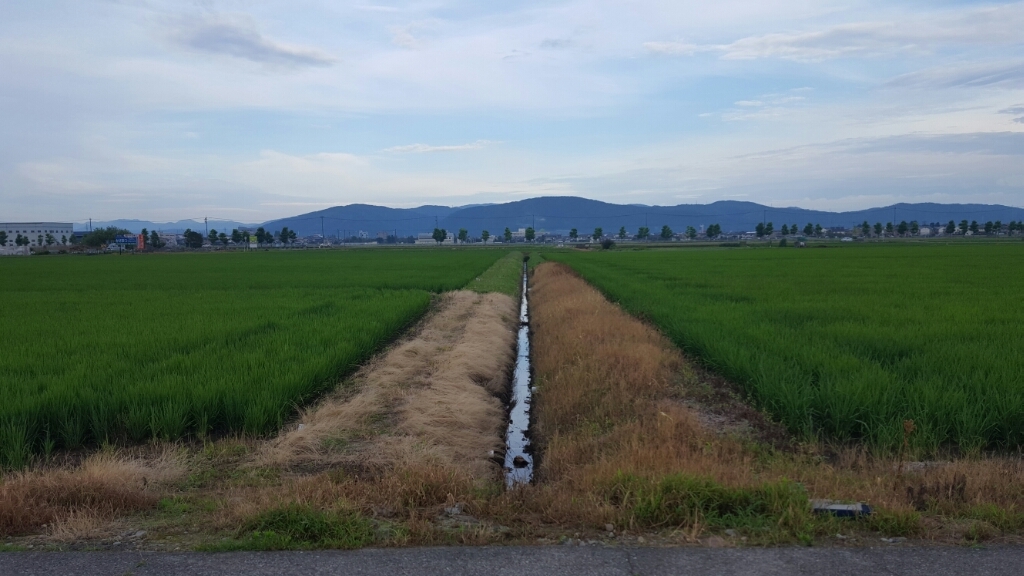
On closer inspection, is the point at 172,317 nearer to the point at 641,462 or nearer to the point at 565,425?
the point at 565,425

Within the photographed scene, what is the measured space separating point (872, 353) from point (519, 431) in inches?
180

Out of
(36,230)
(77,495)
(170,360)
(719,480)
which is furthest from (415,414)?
(36,230)

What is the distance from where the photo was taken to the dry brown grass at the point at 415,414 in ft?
18.7

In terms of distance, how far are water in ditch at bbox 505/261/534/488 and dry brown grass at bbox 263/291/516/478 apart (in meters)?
0.19

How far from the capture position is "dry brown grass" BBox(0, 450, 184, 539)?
3.90m

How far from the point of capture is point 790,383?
21.5 ft

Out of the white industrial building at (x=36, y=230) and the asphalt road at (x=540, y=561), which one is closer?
the asphalt road at (x=540, y=561)

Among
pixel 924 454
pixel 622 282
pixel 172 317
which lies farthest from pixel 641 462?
pixel 622 282

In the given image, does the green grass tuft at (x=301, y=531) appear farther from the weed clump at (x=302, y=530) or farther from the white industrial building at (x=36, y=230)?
the white industrial building at (x=36, y=230)

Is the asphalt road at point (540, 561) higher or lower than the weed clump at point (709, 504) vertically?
lower

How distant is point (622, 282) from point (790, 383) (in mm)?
15079

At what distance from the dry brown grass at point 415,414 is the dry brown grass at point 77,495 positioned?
102cm

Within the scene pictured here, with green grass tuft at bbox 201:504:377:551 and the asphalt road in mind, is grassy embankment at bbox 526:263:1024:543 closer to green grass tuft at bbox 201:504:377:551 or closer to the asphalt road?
the asphalt road

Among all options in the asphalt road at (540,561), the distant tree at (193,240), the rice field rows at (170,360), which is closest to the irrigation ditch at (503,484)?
the asphalt road at (540,561)
